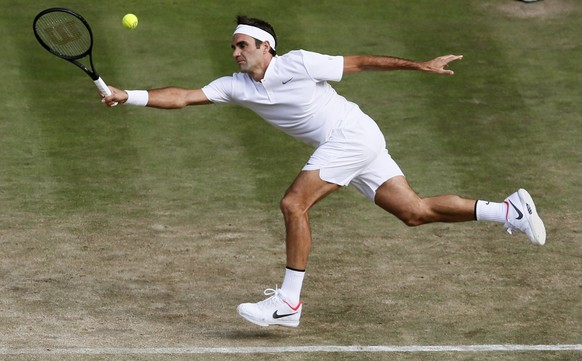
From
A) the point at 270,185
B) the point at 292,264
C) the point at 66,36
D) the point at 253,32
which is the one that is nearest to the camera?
the point at 292,264

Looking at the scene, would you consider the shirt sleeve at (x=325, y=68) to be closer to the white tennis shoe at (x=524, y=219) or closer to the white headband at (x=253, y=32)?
the white headband at (x=253, y=32)

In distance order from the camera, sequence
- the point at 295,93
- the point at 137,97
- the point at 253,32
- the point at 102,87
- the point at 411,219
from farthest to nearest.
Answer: the point at 411,219, the point at 253,32, the point at 295,93, the point at 137,97, the point at 102,87

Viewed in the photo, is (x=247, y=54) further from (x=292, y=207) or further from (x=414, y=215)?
(x=414, y=215)

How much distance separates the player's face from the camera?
467 inches

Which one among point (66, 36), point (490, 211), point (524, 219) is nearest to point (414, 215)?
point (490, 211)

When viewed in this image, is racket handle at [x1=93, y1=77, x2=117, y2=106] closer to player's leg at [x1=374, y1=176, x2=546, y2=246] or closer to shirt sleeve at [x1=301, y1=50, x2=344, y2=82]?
shirt sleeve at [x1=301, y1=50, x2=344, y2=82]

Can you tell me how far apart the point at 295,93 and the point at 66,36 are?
207cm

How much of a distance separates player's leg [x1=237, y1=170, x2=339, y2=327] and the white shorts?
20 cm

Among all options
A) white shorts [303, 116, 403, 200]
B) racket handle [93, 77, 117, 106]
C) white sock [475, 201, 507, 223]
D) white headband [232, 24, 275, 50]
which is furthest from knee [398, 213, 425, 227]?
racket handle [93, 77, 117, 106]

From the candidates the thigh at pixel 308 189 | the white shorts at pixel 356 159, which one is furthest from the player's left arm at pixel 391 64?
the thigh at pixel 308 189

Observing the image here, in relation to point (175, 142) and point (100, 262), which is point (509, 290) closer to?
point (100, 262)

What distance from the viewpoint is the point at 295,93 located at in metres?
11.8

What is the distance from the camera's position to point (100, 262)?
13125 millimetres

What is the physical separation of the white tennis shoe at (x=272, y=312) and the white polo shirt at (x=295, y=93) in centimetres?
136
